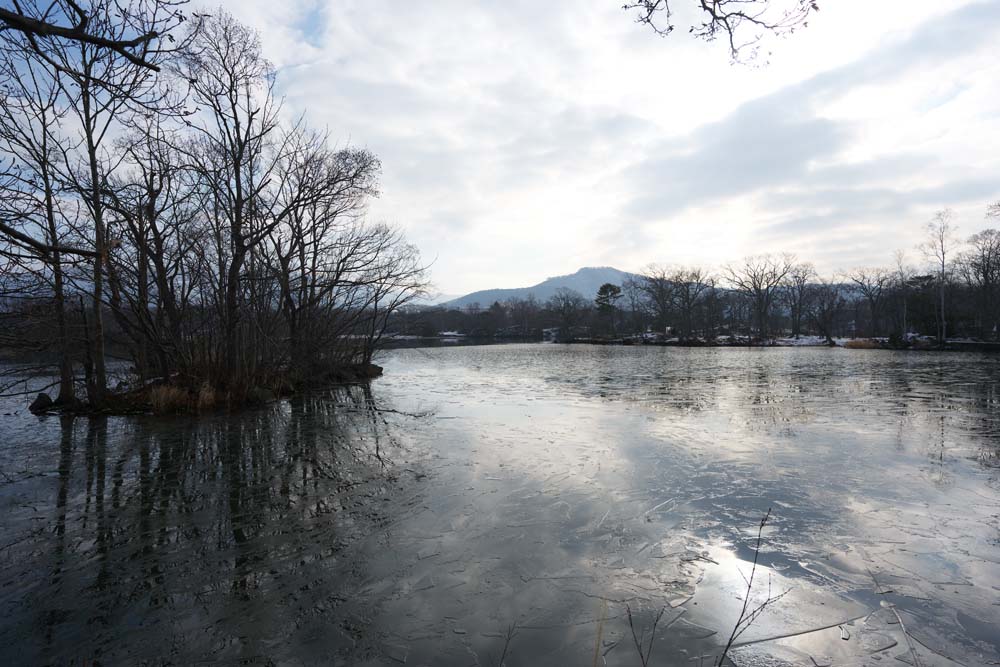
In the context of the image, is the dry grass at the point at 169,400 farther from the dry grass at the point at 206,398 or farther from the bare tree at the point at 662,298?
the bare tree at the point at 662,298

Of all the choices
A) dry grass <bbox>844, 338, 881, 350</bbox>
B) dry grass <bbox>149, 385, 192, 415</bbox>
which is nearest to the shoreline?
dry grass <bbox>149, 385, 192, 415</bbox>

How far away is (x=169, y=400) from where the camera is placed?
12203mm

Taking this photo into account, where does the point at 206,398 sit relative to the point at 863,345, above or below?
above

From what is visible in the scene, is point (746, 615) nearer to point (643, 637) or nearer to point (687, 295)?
point (643, 637)

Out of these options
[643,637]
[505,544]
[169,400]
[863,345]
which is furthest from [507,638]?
[863,345]

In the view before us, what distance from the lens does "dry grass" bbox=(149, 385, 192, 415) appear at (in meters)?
12.1

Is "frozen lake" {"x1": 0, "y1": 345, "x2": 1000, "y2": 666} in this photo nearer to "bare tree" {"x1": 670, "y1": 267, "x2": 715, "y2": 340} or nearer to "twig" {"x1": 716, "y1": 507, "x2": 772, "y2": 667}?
"twig" {"x1": 716, "y1": 507, "x2": 772, "y2": 667}

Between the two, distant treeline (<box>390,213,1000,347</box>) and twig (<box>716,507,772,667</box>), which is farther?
distant treeline (<box>390,213,1000,347</box>)

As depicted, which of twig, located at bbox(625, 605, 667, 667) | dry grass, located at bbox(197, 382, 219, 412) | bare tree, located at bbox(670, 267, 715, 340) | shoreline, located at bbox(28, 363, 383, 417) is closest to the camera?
twig, located at bbox(625, 605, 667, 667)

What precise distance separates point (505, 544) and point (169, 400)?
11.1m

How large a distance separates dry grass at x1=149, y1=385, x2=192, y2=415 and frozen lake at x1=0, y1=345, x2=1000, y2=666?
2.12m

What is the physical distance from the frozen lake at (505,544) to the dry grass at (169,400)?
2120mm

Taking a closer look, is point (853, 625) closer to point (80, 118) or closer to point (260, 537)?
point (260, 537)

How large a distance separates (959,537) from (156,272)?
17632mm
